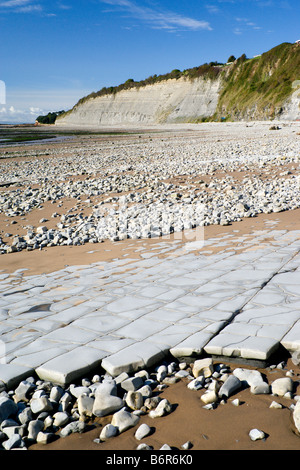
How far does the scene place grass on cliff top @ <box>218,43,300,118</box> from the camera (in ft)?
238

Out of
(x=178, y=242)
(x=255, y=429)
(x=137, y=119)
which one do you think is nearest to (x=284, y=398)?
(x=255, y=429)

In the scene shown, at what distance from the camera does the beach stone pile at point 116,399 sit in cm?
290

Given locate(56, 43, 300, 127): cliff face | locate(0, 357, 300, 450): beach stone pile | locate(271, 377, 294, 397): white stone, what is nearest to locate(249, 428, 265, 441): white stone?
Answer: locate(0, 357, 300, 450): beach stone pile

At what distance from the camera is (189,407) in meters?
3.06

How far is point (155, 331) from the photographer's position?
13.6 ft

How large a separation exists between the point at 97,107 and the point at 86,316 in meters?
145

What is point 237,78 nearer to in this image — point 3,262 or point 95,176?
point 95,176

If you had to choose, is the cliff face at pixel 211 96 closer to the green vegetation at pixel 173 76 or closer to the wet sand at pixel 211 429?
the green vegetation at pixel 173 76

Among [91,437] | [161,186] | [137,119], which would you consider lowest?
[91,437]

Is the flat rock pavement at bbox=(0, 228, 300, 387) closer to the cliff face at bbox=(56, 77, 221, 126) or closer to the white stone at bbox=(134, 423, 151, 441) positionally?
the white stone at bbox=(134, 423, 151, 441)

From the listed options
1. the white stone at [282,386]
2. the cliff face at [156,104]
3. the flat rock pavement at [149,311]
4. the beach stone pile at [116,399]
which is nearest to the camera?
the beach stone pile at [116,399]

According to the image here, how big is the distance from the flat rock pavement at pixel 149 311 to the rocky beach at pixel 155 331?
0.02 metres

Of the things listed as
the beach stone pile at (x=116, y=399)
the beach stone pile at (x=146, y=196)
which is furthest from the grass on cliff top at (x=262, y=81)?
the beach stone pile at (x=116, y=399)

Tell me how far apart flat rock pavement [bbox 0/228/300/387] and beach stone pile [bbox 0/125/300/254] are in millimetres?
2104
